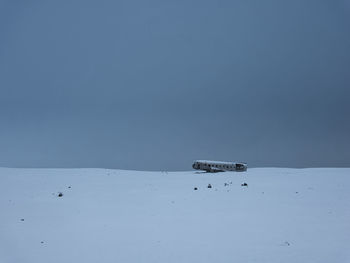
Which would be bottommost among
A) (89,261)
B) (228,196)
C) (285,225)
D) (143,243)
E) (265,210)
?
(89,261)

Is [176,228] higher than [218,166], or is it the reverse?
[218,166]

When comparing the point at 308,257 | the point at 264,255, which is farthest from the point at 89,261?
the point at 308,257

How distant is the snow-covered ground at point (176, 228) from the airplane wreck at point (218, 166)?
20.9 m

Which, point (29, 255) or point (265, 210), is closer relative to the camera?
point (29, 255)

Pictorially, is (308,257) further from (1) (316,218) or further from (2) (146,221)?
(2) (146,221)

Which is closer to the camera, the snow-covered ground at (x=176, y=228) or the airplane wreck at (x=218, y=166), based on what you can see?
the snow-covered ground at (x=176, y=228)

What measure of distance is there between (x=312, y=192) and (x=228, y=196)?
474 cm

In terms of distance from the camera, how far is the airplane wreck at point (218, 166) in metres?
37.2

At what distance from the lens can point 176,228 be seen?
32.6 feet

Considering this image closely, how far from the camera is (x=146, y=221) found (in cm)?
1084

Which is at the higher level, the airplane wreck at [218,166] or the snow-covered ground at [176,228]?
the airplane wreck at [218,166]

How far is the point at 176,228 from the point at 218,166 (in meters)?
28.4

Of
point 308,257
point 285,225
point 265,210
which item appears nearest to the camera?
point 308,257

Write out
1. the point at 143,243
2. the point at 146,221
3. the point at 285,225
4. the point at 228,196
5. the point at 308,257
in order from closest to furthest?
the point at 308,257 < the point at 143,243 < the point at 285,225 < the point at 146,221 < the point at 228,196
